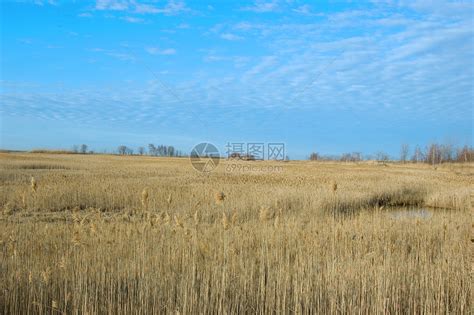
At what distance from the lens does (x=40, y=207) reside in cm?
1124

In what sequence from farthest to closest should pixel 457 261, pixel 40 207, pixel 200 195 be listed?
pixel 200 195 → pixel 40 207 → pixel 457 261

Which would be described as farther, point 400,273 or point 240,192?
point 240,192

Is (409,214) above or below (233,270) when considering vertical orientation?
below

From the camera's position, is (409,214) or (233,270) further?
Answer: (409,214)

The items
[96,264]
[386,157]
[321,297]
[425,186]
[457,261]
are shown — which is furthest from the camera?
[386,157]

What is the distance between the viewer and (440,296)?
15.6 ft

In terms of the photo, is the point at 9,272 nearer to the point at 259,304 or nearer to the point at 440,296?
the point at 259,304

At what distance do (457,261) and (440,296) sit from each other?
1324mm

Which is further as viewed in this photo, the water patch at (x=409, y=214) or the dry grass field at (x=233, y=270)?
the water patch at (x=409, y=214)

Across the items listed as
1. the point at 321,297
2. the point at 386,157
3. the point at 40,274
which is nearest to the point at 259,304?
the point at 321,297

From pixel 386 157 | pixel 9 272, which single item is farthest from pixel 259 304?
pixel 386 157

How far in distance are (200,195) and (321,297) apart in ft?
29.5

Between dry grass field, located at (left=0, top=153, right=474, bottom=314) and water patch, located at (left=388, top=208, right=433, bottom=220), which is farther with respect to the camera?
water patch, located at (left=388, top=208, right=433, bottom=220)

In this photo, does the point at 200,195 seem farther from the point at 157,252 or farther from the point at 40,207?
the point at 157,252
